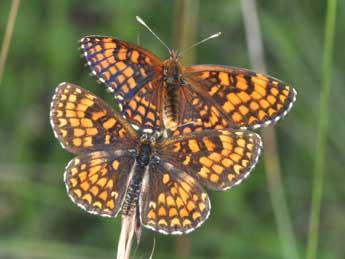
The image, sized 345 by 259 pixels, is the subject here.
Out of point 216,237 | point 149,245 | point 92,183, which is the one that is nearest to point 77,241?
point 149,245

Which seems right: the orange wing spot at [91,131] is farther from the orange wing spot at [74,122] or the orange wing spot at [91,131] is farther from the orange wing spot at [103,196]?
the orange wing spot at [103,196]

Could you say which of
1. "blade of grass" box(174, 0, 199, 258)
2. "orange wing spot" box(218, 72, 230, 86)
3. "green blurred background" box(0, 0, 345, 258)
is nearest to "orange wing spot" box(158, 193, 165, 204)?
"orange wing spot" box(218, 72, 230, 86)

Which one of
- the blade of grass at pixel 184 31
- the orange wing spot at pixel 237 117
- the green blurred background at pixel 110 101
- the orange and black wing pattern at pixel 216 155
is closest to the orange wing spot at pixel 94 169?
the orange and black wing pattern at pixel 216 155

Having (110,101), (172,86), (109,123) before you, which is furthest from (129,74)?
(110,101)

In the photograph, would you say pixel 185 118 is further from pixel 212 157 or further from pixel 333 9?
pixel 333 9

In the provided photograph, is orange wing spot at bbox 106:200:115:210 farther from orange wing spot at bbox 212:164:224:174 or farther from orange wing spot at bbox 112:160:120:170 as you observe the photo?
orange wing spot at bbox 212:164:224:174

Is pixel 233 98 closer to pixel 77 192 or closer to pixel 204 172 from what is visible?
pixel 204 172
